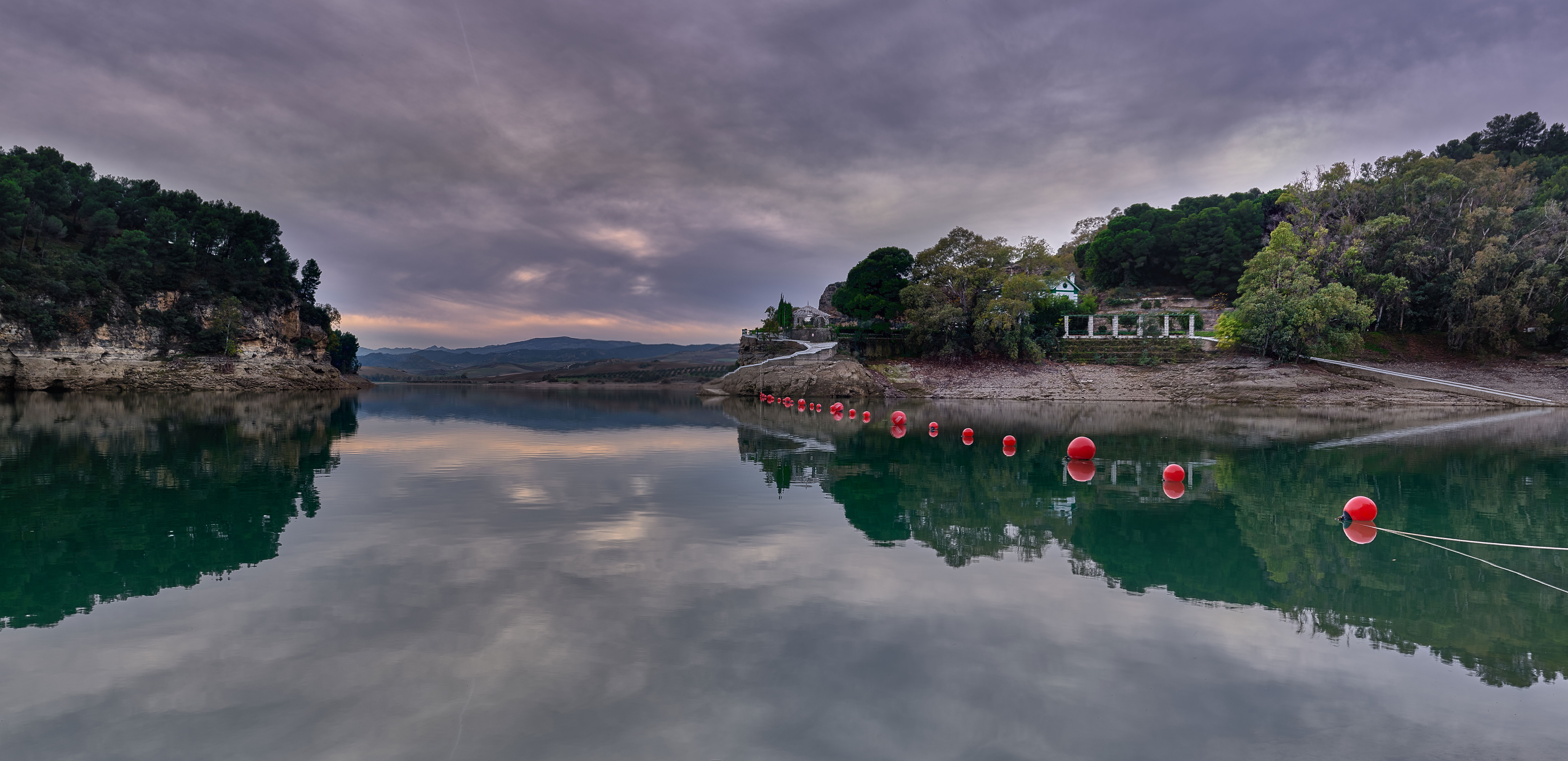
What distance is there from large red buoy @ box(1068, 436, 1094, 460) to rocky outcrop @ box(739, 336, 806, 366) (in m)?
40.0

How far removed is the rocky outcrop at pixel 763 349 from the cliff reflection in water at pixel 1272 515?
112ft

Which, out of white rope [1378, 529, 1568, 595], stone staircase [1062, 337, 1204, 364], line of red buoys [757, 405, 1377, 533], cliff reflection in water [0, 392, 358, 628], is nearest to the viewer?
cliff reflection in water [0, 392, 358, 628]

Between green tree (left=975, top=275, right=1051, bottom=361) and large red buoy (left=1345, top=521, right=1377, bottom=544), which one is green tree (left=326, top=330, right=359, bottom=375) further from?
large red buoy (left=1345, top=521, right=1377, bottom=544)

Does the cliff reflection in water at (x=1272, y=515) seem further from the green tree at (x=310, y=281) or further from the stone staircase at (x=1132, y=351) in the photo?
the green tree at (x=310, y=281)

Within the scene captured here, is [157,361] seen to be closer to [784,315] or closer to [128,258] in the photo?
[128,258]

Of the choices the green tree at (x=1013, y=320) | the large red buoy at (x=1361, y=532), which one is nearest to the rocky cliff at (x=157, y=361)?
the green tree at (x=1013, y=320)

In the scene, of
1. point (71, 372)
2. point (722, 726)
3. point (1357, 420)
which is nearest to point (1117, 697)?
point (722, 726)

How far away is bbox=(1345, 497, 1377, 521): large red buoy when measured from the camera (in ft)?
36.2

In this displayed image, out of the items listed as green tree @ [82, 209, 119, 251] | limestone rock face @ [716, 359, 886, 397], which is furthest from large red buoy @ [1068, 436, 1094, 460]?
green tree @ [82, 209, 119, 251]

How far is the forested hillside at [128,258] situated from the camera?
54.2m

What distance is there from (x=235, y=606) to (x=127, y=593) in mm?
1578

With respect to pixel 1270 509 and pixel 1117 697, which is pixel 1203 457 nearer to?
pixel 1270 509

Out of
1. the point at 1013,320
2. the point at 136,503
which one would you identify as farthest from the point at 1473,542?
the point at 1013,320

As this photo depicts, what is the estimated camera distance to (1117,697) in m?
4.99
